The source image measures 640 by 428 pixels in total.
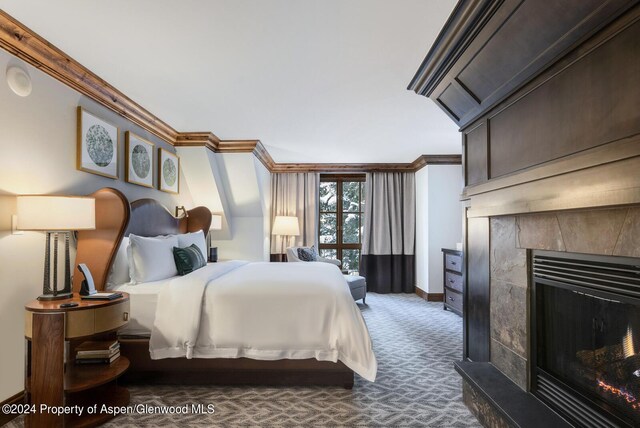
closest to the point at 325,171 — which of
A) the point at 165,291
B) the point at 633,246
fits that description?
the point at 165,291

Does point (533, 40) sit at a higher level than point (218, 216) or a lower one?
higher

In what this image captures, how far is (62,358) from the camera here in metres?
2.03

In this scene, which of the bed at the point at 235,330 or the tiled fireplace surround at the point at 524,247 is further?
the bed at the point at 235,330

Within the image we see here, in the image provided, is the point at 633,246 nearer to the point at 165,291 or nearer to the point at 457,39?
the point at 457,39

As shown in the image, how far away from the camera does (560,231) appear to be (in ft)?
5.62

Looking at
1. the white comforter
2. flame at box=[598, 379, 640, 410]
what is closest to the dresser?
the white comforter

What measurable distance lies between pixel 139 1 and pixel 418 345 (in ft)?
11.7

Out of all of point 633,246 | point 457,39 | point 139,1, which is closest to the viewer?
point 633,246

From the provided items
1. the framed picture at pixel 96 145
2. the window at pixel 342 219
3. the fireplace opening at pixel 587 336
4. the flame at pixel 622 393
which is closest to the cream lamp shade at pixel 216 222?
the framed picture at pixel 96 145

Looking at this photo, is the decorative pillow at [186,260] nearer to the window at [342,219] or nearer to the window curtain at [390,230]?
the window at [342,219]

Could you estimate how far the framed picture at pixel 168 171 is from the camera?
4262 millimetres

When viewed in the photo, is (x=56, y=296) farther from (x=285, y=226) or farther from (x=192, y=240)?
(x=285, y=226)

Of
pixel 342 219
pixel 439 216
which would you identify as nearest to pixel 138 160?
pixel 342 219

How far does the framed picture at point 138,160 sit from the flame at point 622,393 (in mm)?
3897
